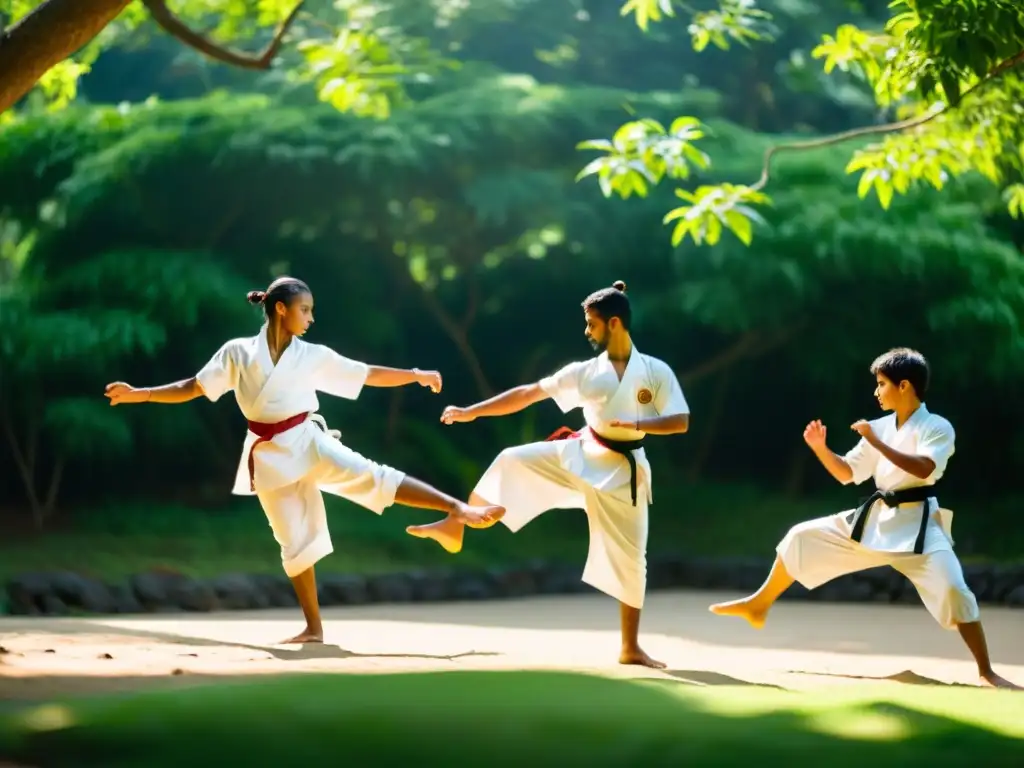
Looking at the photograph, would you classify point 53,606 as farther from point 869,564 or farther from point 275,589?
point 869,564

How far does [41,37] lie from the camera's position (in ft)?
17.3

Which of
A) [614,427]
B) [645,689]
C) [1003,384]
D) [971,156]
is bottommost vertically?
[1003,384]

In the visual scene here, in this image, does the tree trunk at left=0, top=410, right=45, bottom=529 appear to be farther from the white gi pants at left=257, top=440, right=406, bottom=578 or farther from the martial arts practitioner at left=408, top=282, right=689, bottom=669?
the martial arts practitioner at left=408, top=282, right=689, bottom=669

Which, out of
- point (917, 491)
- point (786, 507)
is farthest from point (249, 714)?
point (786, 507)

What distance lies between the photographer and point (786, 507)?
12828 mm

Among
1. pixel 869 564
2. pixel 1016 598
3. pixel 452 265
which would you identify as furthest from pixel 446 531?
pixel 452 265

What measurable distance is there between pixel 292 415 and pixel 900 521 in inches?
97.7

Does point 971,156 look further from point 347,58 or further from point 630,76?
point 630,76

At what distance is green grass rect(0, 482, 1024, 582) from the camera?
10492 millimetres

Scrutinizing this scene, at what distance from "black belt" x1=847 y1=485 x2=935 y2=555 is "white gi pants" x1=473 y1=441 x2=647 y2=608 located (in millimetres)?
829

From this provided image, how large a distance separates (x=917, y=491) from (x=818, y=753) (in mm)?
2606

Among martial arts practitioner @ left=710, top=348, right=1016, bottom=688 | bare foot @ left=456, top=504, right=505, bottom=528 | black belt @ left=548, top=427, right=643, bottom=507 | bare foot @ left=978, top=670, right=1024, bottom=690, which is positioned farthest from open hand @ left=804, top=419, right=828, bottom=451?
bare foot @ left=456, top=504, right=505, bottom=528

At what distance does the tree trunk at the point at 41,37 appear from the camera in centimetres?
Answer: 525

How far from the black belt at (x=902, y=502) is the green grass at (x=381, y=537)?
5803 mm
